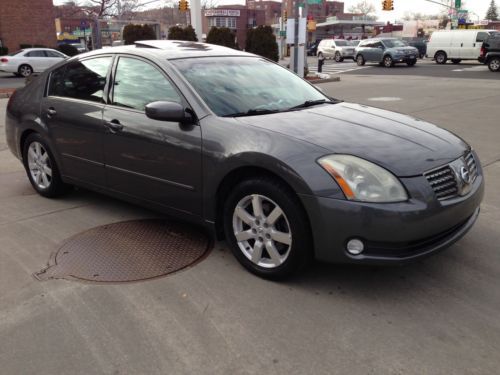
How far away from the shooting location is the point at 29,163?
17.7ft

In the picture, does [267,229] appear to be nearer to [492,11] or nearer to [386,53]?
[386,53]

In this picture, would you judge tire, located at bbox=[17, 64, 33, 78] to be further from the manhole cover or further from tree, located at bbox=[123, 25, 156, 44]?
the manhole cover

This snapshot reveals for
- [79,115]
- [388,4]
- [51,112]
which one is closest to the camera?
[79,115]

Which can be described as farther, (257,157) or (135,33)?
(135,33)

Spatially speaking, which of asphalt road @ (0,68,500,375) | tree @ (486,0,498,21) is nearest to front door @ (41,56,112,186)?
asphalt road @ (0,68,500,375)

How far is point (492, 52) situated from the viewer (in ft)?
75.6

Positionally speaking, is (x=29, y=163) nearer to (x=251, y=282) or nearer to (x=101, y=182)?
(x=101, y=182)

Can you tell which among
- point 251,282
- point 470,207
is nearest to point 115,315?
point 251,282

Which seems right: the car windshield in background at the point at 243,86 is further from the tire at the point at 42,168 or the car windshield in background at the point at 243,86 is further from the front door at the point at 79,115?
the tire at the point at 42,168

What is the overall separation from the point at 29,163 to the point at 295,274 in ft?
11.6

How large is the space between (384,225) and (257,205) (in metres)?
0.84

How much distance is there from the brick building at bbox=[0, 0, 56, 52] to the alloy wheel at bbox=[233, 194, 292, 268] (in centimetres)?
3663

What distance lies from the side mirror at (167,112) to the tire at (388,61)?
27.6 metres

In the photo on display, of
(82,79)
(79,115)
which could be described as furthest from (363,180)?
(82,79)
